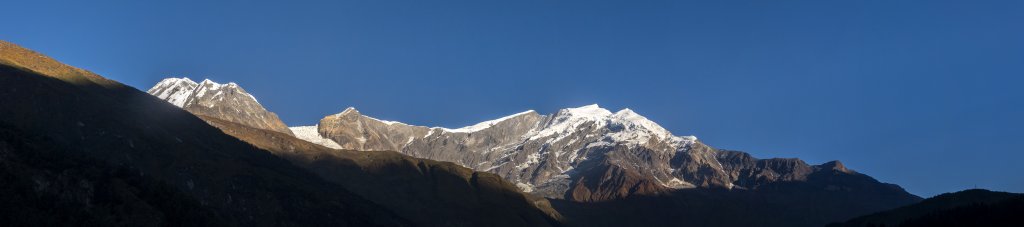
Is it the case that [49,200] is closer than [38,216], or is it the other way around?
[38,216]

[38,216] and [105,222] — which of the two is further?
[105,222]

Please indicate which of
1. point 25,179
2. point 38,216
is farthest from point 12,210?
point 25,179

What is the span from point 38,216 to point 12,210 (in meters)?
5.76

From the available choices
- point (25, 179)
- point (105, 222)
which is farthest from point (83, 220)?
point (25, 179)

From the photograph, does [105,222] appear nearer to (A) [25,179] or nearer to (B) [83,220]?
(B) [83,220]

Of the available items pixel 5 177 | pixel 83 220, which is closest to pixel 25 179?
pixel 5 177

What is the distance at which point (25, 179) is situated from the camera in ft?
654

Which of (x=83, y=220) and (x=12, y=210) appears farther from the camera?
(x=83, y=220)

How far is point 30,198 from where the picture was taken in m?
194

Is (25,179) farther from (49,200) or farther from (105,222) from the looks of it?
(105,222)

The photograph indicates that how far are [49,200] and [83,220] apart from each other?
10.0 m

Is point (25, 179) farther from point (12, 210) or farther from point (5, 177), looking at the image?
point (12, 210)

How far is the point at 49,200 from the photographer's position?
199875mm

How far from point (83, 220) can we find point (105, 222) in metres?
4.69
